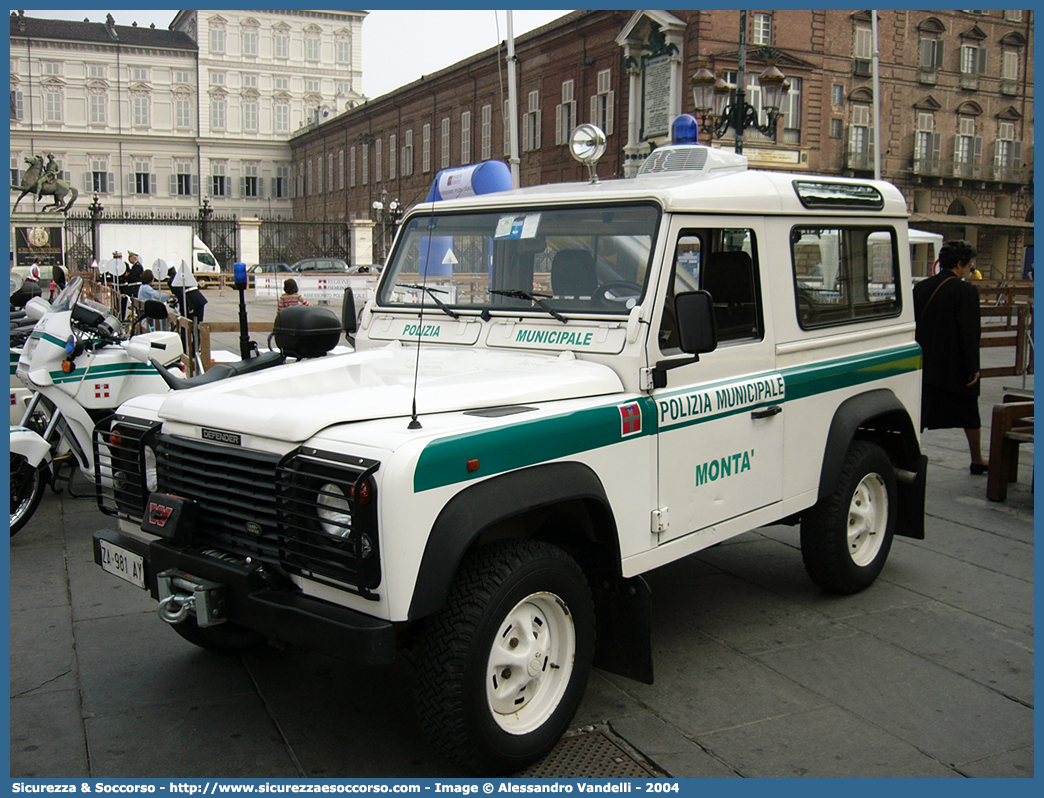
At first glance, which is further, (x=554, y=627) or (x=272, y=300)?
(x=272, y=300)

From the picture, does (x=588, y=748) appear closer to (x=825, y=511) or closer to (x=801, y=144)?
(x=825, y=511)

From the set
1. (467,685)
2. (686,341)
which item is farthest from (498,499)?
(686,341)

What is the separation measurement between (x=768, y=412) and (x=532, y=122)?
128 ft

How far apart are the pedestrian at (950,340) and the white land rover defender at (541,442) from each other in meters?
2.19

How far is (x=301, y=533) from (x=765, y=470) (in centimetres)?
236

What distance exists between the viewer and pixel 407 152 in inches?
→ 2103

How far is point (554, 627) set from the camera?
3.61 metres

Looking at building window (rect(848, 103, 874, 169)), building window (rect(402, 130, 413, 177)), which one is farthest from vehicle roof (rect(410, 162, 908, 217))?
building window (rect(402, 130, 413, 177))

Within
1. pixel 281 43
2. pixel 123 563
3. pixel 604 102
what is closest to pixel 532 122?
pixel 604 102

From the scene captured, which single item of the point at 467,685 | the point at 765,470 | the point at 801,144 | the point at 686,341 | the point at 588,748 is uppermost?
the point at 801,144

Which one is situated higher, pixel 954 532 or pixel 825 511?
pixel 825 511

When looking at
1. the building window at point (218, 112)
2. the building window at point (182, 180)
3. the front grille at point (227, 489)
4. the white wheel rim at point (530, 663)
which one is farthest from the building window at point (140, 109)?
the white wheel rim at point (530, 663)

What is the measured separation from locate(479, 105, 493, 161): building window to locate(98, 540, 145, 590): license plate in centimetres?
4203

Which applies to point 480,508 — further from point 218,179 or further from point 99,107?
point 218,179
